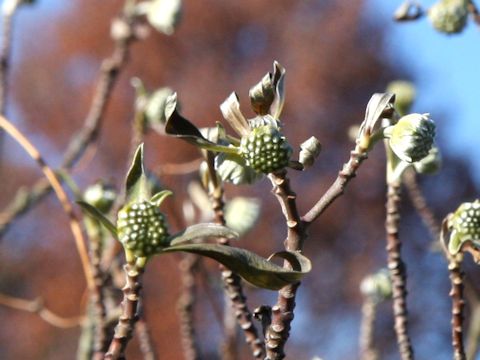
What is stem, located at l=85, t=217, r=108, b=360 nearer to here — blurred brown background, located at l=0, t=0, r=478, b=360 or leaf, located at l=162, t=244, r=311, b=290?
leaf, located at l=162, t=244, r=311, b=290

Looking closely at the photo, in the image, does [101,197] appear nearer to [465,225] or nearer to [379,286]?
[379,286]

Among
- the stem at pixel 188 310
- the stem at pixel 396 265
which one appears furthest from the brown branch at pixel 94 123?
the stem at pixel 396 265

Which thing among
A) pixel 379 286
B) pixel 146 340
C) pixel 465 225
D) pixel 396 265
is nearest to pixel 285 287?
pixel 465 225

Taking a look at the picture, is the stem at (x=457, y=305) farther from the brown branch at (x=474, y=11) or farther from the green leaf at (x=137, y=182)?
the brown branch at (x=474, y=11)

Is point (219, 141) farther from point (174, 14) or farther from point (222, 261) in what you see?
point (174, 14)

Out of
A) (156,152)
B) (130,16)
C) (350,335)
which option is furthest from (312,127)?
(130,16)

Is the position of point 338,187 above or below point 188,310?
below
